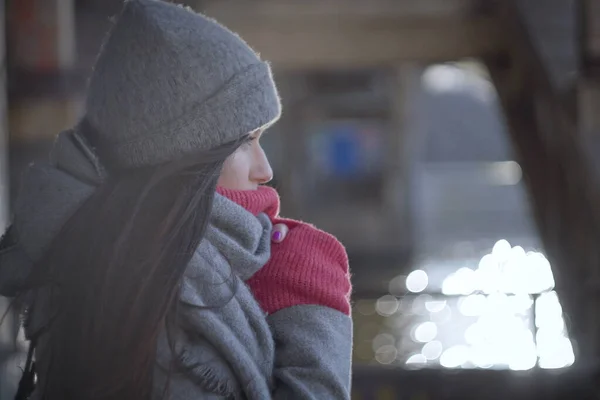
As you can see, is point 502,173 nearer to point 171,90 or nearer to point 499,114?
point 499,114

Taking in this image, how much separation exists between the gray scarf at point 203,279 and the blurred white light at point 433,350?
7.40 meters

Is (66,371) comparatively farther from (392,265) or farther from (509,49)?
(392,265)

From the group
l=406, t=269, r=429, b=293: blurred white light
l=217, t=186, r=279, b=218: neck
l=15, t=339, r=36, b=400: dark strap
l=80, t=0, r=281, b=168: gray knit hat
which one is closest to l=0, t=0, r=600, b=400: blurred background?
l=15, t=339, r=36, b=400: dark strap

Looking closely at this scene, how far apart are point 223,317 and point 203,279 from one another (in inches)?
2.8

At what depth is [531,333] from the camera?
671 centimetres

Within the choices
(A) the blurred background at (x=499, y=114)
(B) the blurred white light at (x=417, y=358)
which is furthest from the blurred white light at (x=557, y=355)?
(B) the blurred white light at (x=417, y=358)

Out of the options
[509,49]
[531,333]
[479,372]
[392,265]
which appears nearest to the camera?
[479,372]

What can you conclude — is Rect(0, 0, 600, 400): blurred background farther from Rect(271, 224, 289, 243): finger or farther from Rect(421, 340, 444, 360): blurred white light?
Rect(271, 224, 289, 243): finger

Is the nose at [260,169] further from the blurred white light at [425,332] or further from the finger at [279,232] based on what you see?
the blurred white light at [425,332]

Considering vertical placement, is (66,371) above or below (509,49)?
above

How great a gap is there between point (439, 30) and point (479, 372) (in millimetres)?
4048

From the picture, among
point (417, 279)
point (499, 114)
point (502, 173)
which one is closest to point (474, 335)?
point (499, 114)

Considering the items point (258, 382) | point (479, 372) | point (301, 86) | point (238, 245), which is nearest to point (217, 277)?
point (238, 245)

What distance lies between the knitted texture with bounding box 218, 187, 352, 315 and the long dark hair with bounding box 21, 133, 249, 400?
15cm
